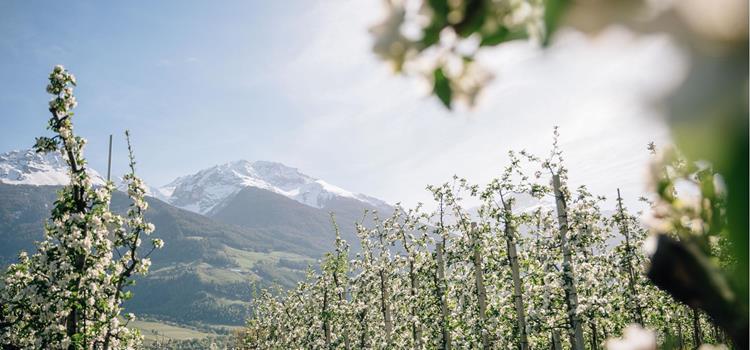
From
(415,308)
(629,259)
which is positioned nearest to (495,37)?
(629,259)

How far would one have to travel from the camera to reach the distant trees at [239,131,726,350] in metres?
14.4

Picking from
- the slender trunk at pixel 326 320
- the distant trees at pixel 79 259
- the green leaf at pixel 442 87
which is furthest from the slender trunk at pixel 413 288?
the green leaf at pixel 442 87

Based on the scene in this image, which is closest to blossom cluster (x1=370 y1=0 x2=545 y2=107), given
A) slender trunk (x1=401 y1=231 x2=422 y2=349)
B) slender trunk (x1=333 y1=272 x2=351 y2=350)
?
slender trunk (x1=401 y1=231 x2=422 y2=349)

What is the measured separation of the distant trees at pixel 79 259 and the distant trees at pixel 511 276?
10.8 meters

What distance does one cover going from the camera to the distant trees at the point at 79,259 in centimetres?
1178

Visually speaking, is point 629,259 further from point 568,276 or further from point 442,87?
point 442,87

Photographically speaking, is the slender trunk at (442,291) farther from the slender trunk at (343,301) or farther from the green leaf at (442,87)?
the green leaf at (442,87)

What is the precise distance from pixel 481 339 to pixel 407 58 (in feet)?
57.7

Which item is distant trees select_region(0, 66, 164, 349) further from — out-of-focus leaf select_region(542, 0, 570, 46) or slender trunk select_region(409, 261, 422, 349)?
out-of-focus leaf select_region(542, 0, 570, 46)

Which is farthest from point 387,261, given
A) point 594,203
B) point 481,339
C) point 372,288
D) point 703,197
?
point 703,197

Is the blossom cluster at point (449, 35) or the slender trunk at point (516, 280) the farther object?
the slender trunk at point (516, 280)

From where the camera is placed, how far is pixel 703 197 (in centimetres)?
109

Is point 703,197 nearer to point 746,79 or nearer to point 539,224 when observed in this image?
point 746,79

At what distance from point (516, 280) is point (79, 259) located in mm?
12160
